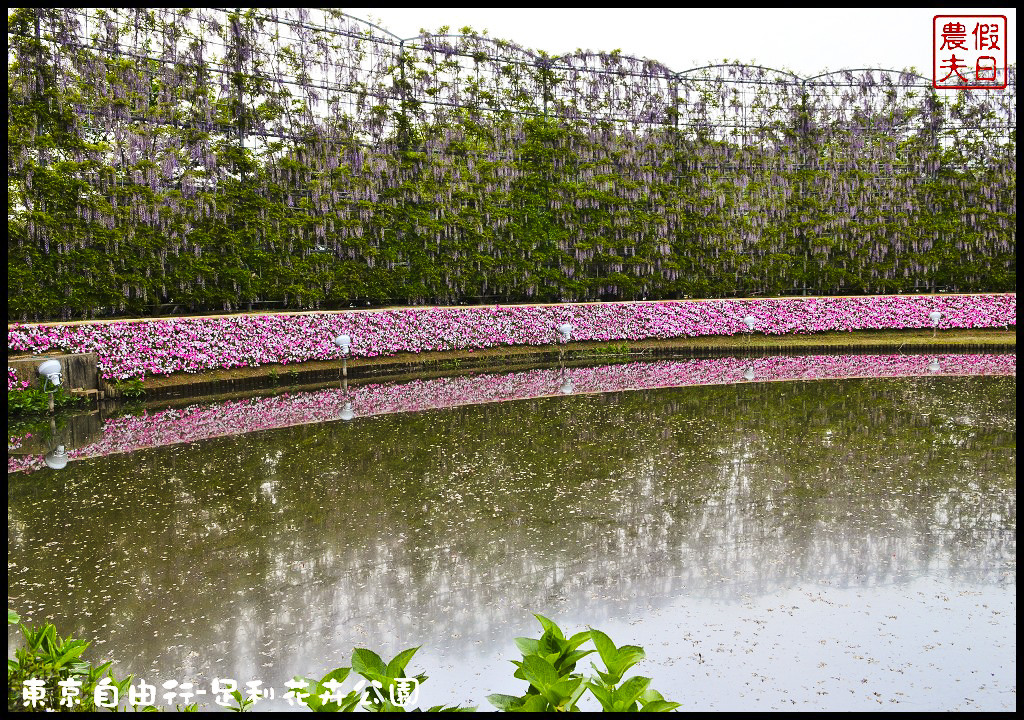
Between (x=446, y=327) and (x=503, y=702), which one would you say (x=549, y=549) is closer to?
(x=503, y=702)

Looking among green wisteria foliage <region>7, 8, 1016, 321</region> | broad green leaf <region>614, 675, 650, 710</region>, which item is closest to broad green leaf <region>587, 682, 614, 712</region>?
broad green leaf <region>614, 675, 650, 710</region>

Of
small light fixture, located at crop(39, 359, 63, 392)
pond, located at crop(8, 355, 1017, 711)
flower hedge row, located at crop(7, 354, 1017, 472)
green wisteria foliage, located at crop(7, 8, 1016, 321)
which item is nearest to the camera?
pond, located at crop(8, 355, 1017, 711)

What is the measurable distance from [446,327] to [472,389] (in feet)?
11.3

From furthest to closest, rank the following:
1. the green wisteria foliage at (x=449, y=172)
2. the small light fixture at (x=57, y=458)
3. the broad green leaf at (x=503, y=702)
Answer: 1. the green wisteria foliage at (x=449, y=172)
2. the small light fixture at (x=57, y=458)
3. the broad green leaf at (x=503, y=702)

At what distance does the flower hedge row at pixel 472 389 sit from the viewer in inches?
299

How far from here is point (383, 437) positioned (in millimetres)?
7277

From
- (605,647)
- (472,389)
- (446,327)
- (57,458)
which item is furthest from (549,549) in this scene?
(446,327)

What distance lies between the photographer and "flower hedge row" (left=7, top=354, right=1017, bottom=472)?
7586 mm

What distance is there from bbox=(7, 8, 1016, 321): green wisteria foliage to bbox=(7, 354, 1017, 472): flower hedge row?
4.03m

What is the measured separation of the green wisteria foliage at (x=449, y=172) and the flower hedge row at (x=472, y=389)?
4.03m

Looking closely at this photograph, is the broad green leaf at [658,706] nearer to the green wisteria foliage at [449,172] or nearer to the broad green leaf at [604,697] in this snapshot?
the broad green leaf at [604,697]

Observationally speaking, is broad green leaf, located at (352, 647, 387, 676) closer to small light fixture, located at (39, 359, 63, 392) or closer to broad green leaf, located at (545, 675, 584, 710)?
broad green leaf, located at (545, 675, 584, 710)

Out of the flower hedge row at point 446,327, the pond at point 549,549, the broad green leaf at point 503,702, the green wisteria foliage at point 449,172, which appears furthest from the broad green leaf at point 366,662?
the green wisteria foliage at point 449,172

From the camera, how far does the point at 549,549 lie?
4.29m
